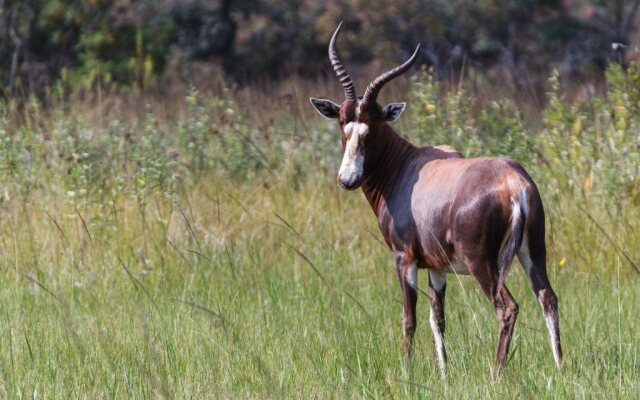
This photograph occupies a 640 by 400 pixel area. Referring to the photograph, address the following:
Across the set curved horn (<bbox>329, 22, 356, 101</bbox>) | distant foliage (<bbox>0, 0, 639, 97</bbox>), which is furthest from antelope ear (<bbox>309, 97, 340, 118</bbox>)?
distant foliage (<bbox>0, 0, 639, 97</bbox>)

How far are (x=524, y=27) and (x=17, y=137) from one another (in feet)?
56.9

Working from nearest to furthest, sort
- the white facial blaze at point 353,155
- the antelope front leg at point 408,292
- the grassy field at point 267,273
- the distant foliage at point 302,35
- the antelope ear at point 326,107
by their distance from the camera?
the grassy field at point 267,273, the antelope front leg at point 408,292, the white facial blaze at point 353,155, the antelope ear at point 326,107, the distant foliage at point 302,35

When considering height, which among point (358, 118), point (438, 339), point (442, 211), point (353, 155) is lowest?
point (438, 339)

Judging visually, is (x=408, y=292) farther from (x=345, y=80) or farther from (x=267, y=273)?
(x=267, y=273)

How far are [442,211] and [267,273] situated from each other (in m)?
1.90

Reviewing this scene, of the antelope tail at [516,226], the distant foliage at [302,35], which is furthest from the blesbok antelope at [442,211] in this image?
the distant foliage at [302,35]

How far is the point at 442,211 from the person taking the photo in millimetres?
5887

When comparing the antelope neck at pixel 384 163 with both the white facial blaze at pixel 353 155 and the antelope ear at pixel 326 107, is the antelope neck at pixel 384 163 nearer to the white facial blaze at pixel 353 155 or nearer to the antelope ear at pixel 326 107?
the white facial blaze at pixel 353 155

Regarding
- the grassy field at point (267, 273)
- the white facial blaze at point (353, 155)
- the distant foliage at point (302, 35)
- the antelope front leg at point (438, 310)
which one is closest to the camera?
the grassy field at point (267, 273)

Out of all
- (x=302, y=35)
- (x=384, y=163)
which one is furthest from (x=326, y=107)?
(x=302, y=35)

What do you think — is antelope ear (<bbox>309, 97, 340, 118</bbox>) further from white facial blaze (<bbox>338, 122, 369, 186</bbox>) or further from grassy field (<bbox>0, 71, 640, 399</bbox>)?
grassy field (<bbox>0, 71, 640, 399</bbox>)

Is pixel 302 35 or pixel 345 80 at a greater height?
pixel 345 80

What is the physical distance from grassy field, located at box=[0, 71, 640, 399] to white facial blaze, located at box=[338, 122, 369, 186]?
520 mm

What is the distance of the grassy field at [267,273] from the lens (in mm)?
5207
